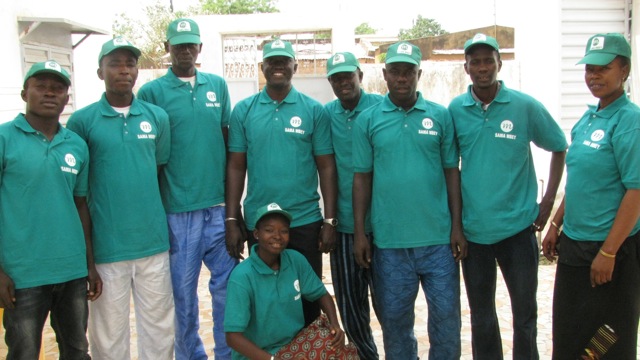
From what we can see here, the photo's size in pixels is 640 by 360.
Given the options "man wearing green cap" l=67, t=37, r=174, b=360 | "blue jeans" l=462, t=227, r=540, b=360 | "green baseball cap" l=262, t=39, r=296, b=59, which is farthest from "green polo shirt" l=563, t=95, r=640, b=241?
"man wearing green cap" l=67, t=37, r=174, b=360

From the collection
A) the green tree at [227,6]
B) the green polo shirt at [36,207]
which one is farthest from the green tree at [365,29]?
the green polo shirt at [36,207]

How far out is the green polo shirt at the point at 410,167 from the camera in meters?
3.44

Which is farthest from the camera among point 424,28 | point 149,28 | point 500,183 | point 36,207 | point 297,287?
point 424,28

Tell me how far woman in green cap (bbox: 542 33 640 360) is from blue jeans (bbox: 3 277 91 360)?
266 cm

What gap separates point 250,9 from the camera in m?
33.0

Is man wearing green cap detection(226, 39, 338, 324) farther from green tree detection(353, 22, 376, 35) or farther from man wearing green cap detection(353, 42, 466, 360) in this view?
green tree detection(353, 22, 376, 35)

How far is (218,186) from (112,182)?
670mm

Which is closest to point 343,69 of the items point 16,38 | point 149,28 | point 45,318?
point 45,318

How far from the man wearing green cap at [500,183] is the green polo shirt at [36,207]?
2.18m

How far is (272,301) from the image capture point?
3.43 meters

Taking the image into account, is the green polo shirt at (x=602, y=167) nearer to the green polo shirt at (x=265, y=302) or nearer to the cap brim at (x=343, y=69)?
the cap brim at (x=343, y=69)

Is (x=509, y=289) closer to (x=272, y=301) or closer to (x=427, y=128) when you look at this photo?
(x=427, y=128)

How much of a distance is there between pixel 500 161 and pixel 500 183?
0.12m

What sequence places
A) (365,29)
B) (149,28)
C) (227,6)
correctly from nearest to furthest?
(149,28), (227,6), (365,29)
